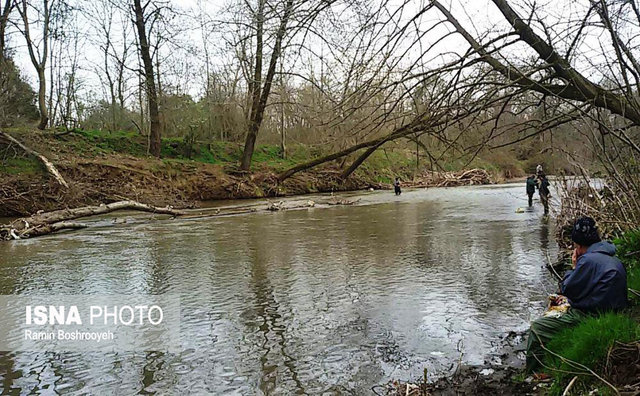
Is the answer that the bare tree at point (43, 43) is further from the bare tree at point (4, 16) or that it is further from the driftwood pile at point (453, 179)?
the driftwood pile at point (453, 179)

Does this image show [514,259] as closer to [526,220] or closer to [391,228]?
[391,228]

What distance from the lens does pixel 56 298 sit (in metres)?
8.30

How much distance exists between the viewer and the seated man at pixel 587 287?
14.9 feet

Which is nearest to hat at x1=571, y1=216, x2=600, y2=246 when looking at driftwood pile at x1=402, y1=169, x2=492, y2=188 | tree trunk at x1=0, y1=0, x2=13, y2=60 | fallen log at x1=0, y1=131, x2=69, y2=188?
fallen log at x1=0, y1=131, x2=69, y2=188

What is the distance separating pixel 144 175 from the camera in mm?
28297

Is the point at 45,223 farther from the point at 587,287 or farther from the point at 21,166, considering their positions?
the point at 587,287

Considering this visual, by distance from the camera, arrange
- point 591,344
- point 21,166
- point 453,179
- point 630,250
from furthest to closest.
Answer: point 453,179, point 21,166, point 630,250, point 591,344

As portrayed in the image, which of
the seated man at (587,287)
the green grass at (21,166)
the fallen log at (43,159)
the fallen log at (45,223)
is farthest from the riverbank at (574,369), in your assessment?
the green grass at (21,166)

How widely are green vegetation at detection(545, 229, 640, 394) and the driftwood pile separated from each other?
38.5 meters

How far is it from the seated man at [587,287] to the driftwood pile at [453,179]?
125 feet

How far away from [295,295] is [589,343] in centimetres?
477

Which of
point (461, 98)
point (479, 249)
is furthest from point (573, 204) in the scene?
point (461, 98)

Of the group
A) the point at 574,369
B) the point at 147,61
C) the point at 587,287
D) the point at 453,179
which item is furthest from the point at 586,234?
the point at 453,179

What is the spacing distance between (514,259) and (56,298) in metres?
8.68
